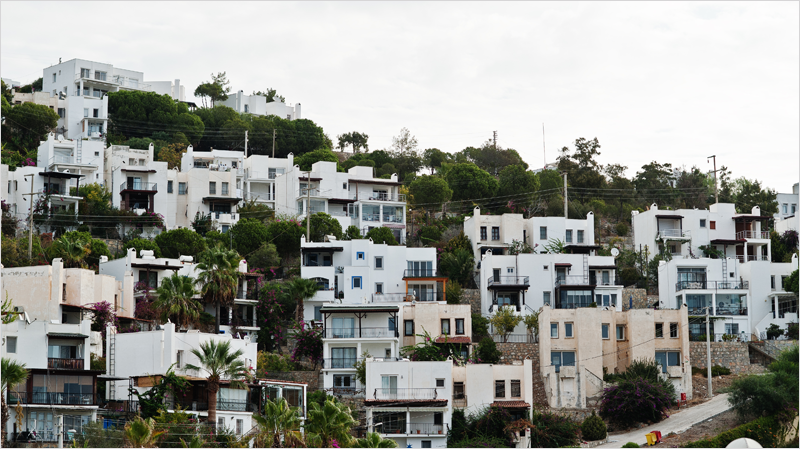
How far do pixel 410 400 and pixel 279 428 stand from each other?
11.1 metres

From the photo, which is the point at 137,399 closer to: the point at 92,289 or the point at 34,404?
the point at 34,404

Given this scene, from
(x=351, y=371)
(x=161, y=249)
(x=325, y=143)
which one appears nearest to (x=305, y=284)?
(x=351, y=371)

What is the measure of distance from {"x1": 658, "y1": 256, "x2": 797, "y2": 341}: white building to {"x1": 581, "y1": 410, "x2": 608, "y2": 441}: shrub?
61.2 feet

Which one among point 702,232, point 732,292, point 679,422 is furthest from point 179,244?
point 702,232

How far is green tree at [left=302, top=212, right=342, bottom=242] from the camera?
3091 inches

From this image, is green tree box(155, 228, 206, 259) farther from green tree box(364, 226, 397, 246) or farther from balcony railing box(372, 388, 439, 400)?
balcony railing box(372, 388, 439, 400)

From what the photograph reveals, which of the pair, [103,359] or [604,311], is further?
[604,311]

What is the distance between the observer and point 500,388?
186ft

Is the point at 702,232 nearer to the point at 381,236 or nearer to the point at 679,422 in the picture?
the point at 381,236

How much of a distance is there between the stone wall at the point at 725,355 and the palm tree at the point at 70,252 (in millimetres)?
39291

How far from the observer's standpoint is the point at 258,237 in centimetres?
7675

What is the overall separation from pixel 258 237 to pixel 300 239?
3.11 metres

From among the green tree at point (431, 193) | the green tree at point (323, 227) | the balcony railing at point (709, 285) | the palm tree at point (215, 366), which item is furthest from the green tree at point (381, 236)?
the palm tree at point (215, 366)

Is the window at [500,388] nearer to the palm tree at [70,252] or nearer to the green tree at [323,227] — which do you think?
the green tree at [323,227]
